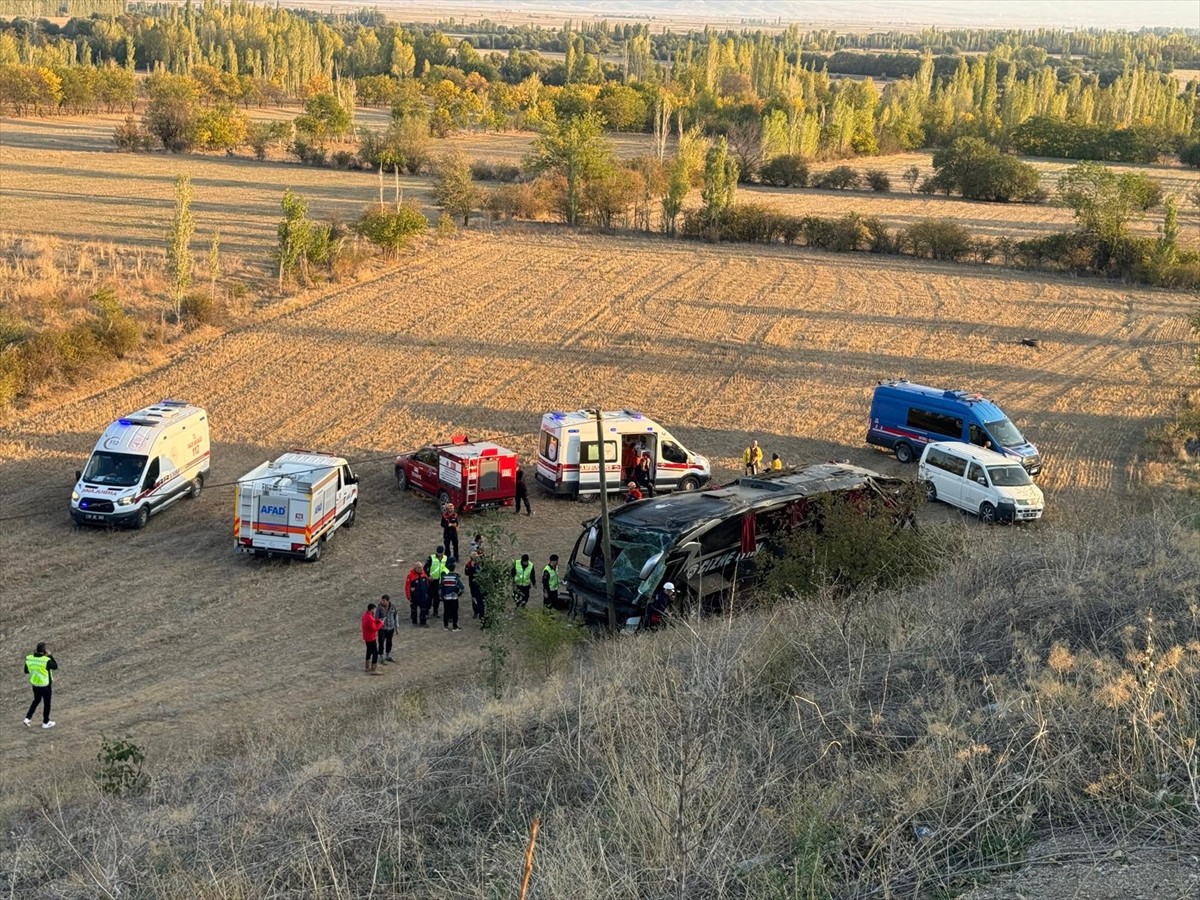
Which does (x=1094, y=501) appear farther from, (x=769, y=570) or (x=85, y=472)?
(x=85, y=472)

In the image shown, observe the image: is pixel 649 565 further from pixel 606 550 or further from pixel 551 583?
pixel 551 583

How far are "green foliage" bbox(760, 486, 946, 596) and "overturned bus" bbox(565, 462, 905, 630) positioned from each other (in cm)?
77

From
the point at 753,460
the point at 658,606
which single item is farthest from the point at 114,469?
the point at 753,460

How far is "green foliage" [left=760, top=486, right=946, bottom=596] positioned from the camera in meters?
15.0

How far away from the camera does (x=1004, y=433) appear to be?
24.0 meters

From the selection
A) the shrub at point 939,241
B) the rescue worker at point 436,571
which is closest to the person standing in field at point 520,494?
the rescue worker at point 436,571

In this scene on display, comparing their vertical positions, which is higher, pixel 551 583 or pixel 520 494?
pixel 551 583

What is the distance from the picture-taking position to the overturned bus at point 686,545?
1594 centimetres

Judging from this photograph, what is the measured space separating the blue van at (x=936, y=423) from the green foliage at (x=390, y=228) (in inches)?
892

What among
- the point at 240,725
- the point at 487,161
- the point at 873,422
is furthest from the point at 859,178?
the point at 240,725

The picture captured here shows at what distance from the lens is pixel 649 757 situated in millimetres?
7977

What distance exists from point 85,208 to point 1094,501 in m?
44.1

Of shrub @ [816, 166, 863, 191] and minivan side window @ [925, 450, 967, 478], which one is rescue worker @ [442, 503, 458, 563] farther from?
shrub @ [816, 166, 863, 191]

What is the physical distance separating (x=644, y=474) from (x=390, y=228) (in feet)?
76.3
